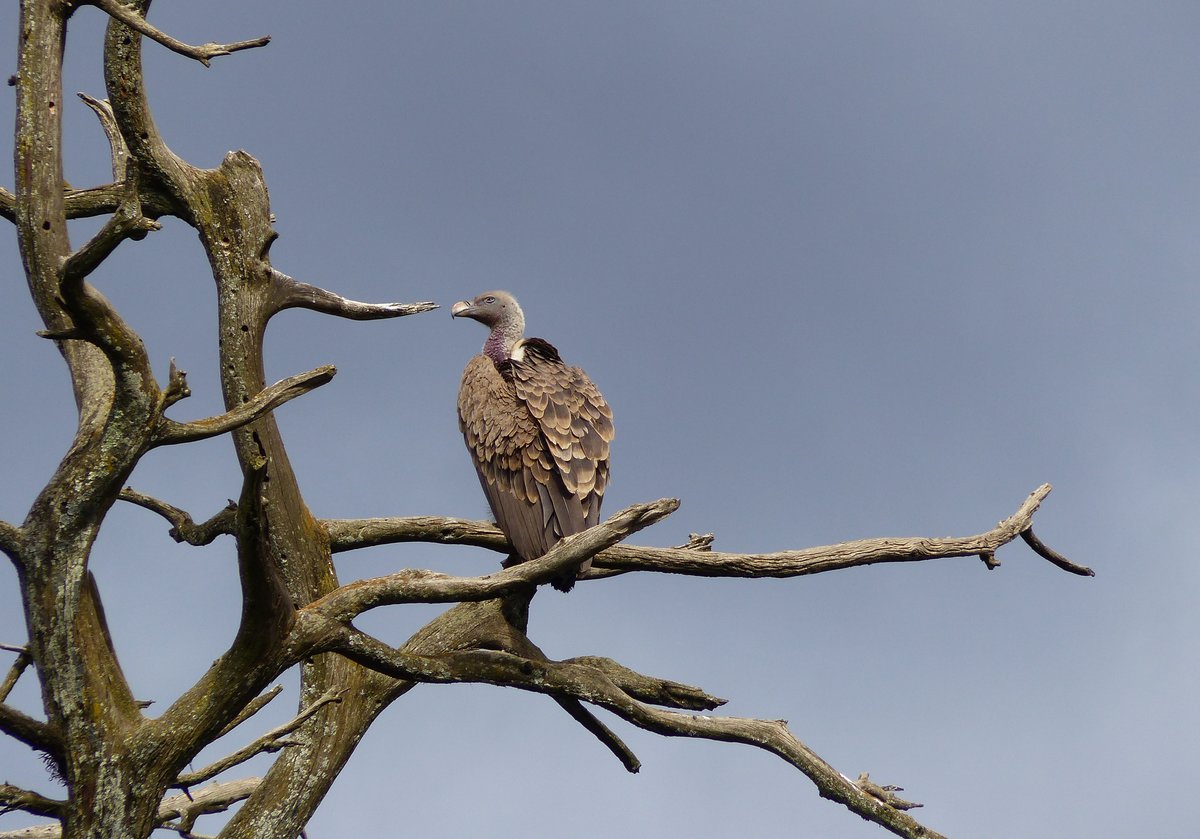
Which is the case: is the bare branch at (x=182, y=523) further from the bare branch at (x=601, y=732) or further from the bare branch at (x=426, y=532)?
the bare branch at (x=601, y=732)

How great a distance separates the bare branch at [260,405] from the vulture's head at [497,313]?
17.1 feet

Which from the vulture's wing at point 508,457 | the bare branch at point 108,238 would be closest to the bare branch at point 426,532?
the vulture's wing at point 508,457

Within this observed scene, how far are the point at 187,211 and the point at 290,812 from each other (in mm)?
3779

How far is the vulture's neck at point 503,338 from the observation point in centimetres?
1040

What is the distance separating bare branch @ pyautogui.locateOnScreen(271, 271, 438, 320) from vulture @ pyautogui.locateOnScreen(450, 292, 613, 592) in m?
0.97

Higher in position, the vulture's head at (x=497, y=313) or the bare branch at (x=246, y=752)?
the vulture's head at (x=497, y=313)

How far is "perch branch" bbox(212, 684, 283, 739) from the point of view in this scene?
6180 millimetres

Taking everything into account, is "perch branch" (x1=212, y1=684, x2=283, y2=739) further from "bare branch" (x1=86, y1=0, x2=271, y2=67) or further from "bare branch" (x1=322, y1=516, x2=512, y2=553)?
"bare branch" (x1=86, y1=0, x2=271, y2=67)

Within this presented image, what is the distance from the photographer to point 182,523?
816 cm

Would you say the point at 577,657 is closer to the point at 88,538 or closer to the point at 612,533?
the point at 612,533

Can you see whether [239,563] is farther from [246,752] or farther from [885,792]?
[885,792]

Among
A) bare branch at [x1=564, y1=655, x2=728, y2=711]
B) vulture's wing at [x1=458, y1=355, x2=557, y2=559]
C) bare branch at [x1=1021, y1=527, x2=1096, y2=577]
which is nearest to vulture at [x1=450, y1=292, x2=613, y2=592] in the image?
vulture's wing at [x1=458, y1=355, x2=557, y2=559]

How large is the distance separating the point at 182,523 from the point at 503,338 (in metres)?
3.53

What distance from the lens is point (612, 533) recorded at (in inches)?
221
